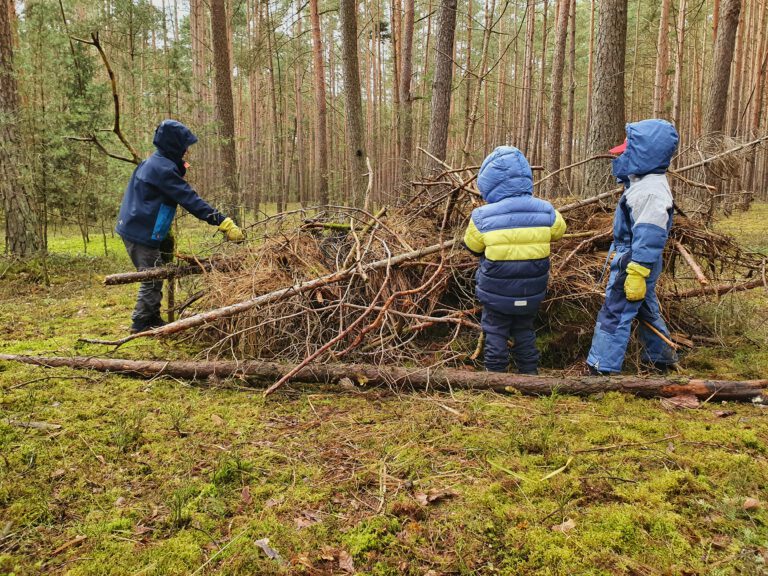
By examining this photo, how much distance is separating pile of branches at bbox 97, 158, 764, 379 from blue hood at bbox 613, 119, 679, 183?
95 cm

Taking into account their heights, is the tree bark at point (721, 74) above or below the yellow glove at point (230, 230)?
above

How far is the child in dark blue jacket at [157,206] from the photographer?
4723mm

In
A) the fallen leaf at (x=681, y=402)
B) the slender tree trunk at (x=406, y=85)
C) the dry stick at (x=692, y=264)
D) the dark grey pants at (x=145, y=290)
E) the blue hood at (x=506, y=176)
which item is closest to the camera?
the fallen leaf at (x=681, y=402)

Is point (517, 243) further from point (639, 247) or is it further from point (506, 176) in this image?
point (639, 247)

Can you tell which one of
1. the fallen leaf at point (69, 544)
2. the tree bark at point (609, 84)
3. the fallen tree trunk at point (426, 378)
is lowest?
the fallen leaf at point (69, 544)

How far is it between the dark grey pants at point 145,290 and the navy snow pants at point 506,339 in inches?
138

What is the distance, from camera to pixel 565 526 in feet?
6.72

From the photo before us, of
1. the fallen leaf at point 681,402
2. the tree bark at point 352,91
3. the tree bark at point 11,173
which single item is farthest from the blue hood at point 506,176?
the tree bark at point 11,173

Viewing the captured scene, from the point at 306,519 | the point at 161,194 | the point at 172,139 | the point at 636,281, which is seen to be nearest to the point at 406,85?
the point at 172,139

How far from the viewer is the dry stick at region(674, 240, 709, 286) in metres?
3.75

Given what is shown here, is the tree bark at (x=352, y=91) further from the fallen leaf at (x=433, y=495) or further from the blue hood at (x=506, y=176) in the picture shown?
the fallen leaf at (x=433, y=495)

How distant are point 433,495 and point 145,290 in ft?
13.1

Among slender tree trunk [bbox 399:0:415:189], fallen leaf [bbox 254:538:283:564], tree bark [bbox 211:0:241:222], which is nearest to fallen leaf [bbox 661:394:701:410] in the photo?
fallen leaf [bbox 254:538:283:564]

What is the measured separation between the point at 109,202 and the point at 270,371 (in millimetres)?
7852
